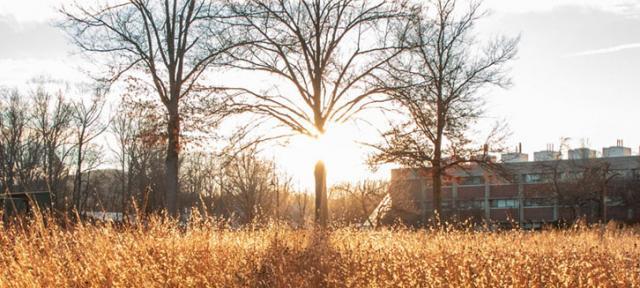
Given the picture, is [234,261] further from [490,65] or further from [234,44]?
[490,65]

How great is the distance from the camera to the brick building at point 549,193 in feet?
181

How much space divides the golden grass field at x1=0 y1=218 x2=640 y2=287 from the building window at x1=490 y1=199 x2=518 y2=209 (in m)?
65.6

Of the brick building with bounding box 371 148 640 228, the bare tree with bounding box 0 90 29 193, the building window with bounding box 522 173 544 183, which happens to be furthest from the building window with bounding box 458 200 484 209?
the bare tree with bounding box 0 90 29 193

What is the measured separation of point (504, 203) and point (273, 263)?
70.9 meters

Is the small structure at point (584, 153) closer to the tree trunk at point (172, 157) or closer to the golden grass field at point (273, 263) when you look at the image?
the tree trunk at point (172, 157)

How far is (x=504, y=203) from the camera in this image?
3009 inches

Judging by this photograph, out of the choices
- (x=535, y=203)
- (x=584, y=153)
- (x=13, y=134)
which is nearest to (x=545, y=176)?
(x=584, y=153)

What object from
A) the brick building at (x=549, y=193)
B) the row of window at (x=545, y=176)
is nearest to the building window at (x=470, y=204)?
the brick building at (x=549, y=193)

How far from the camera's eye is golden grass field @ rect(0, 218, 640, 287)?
→ 21.9 ft

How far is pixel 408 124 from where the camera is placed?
22.7 metres

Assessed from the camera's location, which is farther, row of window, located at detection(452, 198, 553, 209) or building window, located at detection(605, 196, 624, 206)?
row of window, located at detection(452, 198, 553, 209)

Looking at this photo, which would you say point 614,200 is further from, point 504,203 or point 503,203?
point 503,203

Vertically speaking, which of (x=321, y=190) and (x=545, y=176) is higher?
(x=545, y=176)

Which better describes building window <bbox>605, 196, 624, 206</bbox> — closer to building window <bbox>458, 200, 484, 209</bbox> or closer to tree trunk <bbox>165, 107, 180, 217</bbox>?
building window <bbox>458, 200, 484, 209</bbox>
